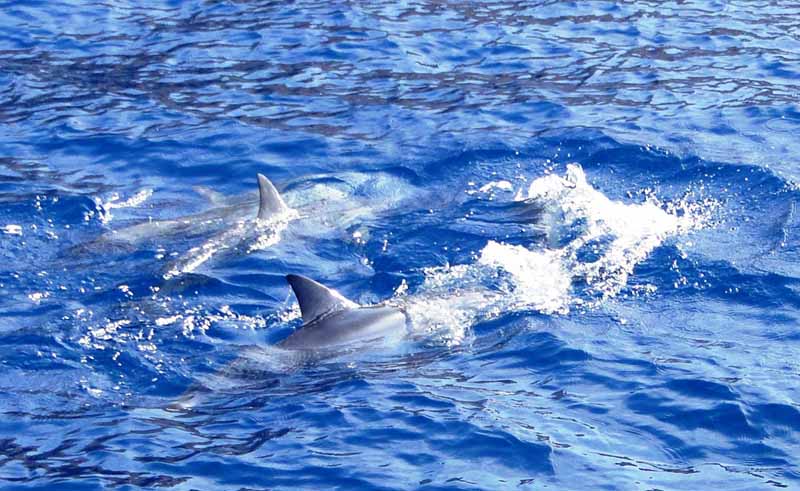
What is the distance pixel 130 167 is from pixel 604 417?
26.0 feet

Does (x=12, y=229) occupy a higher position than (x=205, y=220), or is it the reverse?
(x=12, y=229)

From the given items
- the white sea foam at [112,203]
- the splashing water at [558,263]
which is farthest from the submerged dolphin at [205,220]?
the splashing water at [558,263]

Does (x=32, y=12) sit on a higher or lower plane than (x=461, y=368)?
higher

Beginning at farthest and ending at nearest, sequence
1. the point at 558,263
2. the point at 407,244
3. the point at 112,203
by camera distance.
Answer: the point at 112,203, the point at 407,244, the point at 558,263

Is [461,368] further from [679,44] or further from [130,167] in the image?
[679,44]

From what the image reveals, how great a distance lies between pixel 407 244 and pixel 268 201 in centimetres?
162

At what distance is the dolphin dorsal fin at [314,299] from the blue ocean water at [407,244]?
0.45 m

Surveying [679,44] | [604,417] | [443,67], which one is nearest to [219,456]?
[604,417]

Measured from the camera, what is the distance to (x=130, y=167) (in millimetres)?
14664

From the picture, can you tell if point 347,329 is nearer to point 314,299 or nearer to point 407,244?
point 314,299

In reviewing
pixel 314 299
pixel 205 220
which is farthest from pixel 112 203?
pixel 314 299

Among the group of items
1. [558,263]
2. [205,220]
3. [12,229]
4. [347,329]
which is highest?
[12,229]

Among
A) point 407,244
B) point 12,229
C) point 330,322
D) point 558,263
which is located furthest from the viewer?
point 12,229

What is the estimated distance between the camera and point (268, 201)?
1263 centimetres
